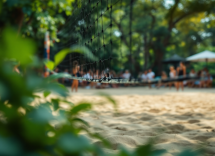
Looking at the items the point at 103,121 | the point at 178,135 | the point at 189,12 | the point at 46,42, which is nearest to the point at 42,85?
the point at 178,135

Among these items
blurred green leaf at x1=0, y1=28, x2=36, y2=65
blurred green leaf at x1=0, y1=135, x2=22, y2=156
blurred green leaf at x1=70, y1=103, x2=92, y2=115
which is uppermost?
blurred green leaf at x1=0, y1=28, x2=36, y2=65

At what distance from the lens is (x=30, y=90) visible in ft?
1.08

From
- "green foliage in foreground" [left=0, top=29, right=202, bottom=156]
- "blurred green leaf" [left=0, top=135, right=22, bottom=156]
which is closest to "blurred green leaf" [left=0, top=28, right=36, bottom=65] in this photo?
"green foliage in foreground" [left=0, top=29, right=202, bottom=156]

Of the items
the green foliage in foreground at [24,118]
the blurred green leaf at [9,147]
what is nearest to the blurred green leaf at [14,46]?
the green foliage in foreground at [24,118]

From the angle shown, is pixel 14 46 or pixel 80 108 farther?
pixel 80 108

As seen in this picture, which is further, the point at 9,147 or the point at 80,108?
the point at 80,108

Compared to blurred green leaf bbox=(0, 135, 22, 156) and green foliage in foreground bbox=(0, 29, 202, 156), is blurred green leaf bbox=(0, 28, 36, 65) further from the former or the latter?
blurred green leaf bbox=(0, 135, 22, 156)

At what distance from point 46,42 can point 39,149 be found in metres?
6.91

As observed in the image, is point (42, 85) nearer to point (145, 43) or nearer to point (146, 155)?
point (146, 155)

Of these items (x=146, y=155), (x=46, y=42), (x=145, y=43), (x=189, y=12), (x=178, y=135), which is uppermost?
(x=189, y=12)

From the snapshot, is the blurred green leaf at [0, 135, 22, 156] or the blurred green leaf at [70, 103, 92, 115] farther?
the blurred green leaf at [70, 103, 92, 115]

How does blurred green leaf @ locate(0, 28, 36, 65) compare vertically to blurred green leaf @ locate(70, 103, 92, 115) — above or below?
above

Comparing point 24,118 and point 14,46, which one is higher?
point 14,46

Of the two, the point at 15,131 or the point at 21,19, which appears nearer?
the point at 15,131
